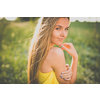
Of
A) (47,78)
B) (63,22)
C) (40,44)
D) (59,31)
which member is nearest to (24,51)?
(40,44)

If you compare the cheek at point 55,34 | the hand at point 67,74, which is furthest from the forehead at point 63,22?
the hand at point 67,74

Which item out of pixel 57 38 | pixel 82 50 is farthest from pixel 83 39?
pixel 57 38

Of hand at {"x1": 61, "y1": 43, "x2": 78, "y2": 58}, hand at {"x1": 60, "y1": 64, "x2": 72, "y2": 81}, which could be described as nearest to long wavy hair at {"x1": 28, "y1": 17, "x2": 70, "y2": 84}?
hand at {"x1": 61, "y1": 43, "x2": 78, "y2": 58}

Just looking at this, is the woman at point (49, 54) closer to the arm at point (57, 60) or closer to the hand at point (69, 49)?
the arm at point (57, 60)

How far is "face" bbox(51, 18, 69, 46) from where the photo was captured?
2490 millimetres

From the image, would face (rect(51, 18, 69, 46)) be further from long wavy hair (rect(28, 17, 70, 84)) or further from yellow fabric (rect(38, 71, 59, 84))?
yellow fabric (rect(38, 71, 59, 84))

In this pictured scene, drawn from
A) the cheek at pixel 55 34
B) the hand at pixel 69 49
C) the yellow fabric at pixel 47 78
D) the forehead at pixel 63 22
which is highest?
the forehead at pixel 63 22

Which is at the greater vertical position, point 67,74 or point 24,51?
point 24,51

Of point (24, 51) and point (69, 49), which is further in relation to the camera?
point (24, 51)

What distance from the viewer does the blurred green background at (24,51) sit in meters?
3.04

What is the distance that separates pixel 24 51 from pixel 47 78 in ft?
3.37

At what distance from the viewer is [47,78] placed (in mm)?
2494

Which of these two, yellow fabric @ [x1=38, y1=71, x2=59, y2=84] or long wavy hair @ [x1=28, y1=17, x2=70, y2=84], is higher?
long wavy hair @ [x1=28, y1=17, x2=70, y2=84]

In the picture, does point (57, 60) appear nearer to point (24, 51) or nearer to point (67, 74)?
point (67, 74)
